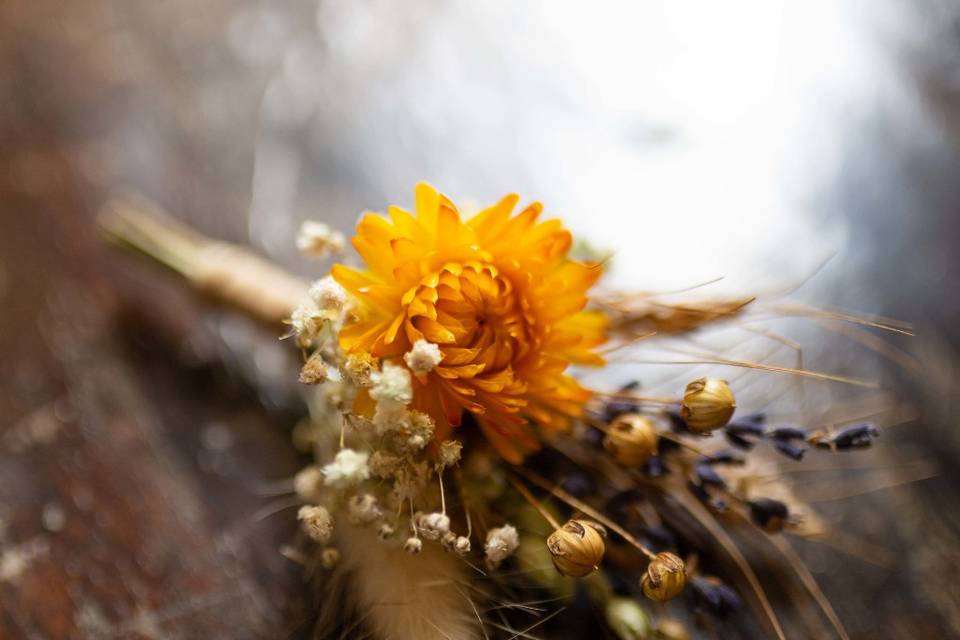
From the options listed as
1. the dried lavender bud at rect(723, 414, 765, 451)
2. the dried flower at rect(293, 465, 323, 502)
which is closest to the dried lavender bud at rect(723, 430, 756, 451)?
the dried lavender bud at rect(723, 414, 765, 451)

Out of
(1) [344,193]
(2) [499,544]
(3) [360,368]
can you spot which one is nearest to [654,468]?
(2) [499,544]

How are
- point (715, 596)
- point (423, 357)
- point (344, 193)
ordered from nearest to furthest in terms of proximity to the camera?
point (423, 357)
point (715, 596)
point (344, 193)

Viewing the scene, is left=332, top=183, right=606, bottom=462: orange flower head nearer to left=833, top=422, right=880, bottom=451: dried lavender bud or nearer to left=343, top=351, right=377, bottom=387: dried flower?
left=343, top=351, right=377, bottom=387: dried flower

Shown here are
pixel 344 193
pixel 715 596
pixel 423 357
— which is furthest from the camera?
pixel 344 193

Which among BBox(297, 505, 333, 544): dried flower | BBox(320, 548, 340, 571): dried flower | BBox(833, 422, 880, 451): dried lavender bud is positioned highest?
BBox(833, 422, 880, 451): dried lavender bud

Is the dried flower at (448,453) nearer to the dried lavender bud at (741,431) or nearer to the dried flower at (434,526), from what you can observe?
the dried flower at (434,526)

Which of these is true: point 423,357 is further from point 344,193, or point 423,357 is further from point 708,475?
point 344,193
